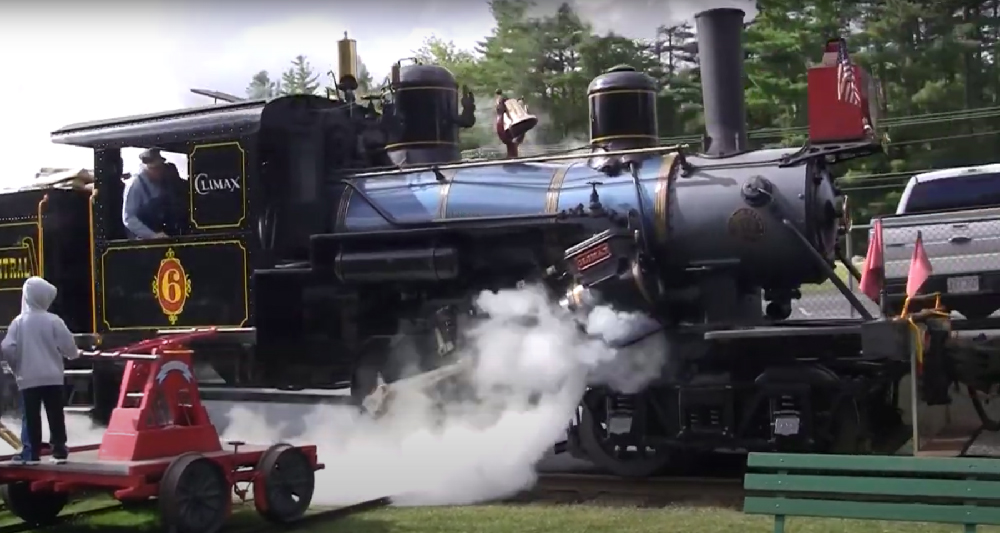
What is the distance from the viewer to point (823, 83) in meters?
7.59

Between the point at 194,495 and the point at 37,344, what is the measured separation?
131cm

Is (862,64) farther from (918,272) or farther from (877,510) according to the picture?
(877,510)

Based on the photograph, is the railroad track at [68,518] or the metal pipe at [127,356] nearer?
the metal pipe at [127,356]

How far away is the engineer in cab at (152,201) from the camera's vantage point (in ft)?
29.3

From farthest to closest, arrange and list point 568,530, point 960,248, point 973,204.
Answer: point 973,204 → point 960,248 → point 568,530

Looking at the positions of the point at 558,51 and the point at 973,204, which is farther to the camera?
the point at 558,51

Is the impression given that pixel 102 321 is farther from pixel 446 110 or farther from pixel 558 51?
pixel 558 51

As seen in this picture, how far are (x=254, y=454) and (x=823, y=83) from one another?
4.36 metres

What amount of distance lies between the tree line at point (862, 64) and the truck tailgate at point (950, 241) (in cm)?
1331

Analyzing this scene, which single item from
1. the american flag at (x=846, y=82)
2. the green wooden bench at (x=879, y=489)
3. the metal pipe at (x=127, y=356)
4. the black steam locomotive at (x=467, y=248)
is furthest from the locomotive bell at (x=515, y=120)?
the green wooden bench at (x=879, y=489)

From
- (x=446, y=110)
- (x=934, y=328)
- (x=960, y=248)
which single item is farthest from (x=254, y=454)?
(x=960, y=248)

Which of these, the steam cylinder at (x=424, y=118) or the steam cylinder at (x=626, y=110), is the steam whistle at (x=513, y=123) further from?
the steam cylinder at (x=626, y=110)

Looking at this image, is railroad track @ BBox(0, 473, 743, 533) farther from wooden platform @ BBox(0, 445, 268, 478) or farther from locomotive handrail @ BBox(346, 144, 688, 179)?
locomotive handrail @ BBox(346, 144, 688, 179)

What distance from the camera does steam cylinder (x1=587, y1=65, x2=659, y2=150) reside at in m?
8.38
